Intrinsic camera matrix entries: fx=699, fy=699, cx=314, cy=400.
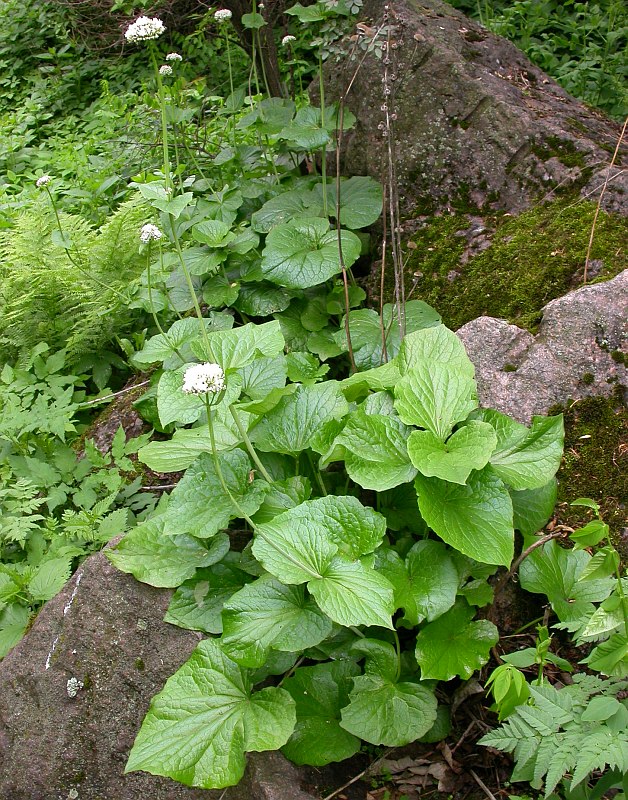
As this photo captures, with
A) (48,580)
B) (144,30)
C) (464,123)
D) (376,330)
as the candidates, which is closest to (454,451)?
(376,330)

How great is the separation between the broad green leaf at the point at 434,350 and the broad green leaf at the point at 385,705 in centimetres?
95

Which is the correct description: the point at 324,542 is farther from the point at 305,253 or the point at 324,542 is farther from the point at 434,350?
the point at 305,253

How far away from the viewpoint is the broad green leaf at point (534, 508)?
2.24 meters

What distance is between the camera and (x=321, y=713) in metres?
2.09

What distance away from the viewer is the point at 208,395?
71.5 inches

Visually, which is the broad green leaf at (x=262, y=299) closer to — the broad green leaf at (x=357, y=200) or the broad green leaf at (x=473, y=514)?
the broad green leaf at (x=357, y=200)

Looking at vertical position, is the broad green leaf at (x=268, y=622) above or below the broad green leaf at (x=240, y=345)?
below

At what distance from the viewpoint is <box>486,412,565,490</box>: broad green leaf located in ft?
6.98

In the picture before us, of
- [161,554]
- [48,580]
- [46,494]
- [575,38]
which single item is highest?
[575,38]

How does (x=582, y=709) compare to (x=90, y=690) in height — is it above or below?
above

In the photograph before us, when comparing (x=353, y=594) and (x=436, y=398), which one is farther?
(x=436, y=398)

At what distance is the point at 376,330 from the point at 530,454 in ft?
3.80

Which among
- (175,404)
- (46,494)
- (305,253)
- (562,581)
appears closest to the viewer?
(562,581)

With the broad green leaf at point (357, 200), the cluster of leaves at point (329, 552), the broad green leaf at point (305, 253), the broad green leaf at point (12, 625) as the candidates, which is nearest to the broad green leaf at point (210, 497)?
the cluster of leaves at point (329, 552)
